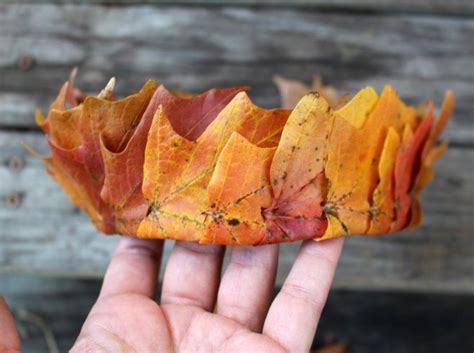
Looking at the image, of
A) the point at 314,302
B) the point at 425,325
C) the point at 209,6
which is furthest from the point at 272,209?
the point at 425,325

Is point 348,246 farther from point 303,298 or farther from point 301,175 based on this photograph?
point 301,175

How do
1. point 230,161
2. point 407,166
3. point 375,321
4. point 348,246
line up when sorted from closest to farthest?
point 230,161 → point 407,166 → point 348,246 → point 375,321

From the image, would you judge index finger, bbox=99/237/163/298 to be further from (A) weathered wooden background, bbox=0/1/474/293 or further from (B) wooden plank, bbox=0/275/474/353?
(B) wooden plank, bbox=0/275/474/353

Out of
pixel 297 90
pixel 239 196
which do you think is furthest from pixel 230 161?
pixel 297 90

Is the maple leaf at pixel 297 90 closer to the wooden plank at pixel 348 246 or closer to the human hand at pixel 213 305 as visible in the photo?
the wooden plank at pixel 348 246

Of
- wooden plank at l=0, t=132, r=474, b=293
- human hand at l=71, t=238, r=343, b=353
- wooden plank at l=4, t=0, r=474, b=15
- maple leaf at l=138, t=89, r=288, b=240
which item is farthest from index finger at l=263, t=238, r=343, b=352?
wooden plank at l=4, t=0, r=474, b=15

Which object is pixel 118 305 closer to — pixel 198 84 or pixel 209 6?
pixel 198 84
